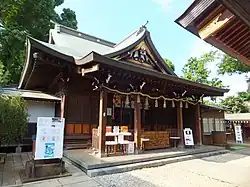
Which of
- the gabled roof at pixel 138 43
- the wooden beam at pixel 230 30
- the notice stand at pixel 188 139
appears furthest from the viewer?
the gabled roof at pixel 138 43

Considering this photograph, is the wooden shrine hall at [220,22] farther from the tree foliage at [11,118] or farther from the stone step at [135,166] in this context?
the tree foliage at [11,118]

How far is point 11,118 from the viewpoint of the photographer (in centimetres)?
484

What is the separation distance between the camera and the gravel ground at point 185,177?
4.01 metres

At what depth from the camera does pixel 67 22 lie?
60.8ft

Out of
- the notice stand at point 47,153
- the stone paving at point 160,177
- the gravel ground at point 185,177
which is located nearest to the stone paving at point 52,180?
the stone paving at point 160,177

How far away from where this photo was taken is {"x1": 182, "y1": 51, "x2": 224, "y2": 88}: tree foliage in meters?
20.3

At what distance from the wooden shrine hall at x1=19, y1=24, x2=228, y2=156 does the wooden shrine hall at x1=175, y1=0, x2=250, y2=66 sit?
3368 millimetres

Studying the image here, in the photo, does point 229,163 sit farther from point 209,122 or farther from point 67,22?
point 67,22

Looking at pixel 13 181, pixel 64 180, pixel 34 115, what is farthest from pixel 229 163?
pixel 34 115

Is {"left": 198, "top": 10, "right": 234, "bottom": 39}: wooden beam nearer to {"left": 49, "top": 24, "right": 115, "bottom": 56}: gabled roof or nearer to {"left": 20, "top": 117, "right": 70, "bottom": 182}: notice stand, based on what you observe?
{"left": 20, "top": 117, "right": 70, "bottom": 182}: notice stand

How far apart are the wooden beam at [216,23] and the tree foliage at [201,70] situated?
62.8ft

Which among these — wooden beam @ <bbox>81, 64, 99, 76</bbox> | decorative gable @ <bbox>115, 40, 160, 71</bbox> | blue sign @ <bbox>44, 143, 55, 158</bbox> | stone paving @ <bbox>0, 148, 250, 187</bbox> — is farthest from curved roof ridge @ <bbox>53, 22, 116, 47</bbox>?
blue sign @ <bbox>44, 143, 55, 158</bbox>

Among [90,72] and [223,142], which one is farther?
[223,142]

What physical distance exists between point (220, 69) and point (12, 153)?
673 inches
